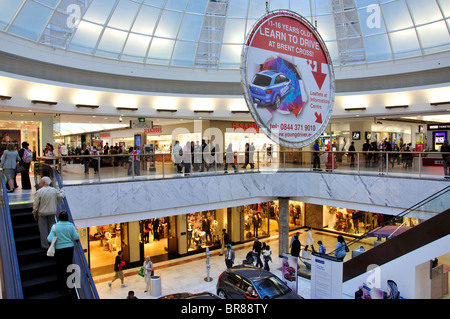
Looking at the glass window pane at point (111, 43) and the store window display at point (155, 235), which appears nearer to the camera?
the glass window pane at point (111, 43)

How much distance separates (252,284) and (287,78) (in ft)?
22.1

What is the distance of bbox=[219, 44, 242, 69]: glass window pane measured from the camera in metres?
21.0

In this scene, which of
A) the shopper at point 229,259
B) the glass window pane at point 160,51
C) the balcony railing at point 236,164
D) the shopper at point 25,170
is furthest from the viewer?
the glass window pane at point 160,51

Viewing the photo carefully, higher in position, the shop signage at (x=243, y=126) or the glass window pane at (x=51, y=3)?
the glass window pane at (x=51, y=3)

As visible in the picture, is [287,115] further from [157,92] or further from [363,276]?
[157,92]

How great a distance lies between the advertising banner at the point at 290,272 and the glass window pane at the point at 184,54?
46.5 ft

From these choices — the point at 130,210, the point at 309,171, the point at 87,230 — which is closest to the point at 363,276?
the point at 309,171

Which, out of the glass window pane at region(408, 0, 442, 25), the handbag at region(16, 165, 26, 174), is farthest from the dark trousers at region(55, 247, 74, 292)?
the glass window pane at region(408, 0, 442, 25)

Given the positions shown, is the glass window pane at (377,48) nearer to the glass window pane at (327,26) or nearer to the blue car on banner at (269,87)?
the glass window pane at (327,26)

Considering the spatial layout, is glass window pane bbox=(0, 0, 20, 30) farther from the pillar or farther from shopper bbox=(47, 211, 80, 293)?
the pillar

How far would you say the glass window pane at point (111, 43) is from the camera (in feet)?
59.2

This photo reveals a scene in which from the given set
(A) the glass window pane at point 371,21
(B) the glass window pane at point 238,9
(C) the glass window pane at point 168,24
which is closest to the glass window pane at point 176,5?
(C) the glass window pane at point 168,24

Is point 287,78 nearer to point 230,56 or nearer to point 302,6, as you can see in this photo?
point 230,56

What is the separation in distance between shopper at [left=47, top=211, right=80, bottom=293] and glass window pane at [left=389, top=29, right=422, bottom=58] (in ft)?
68.0
